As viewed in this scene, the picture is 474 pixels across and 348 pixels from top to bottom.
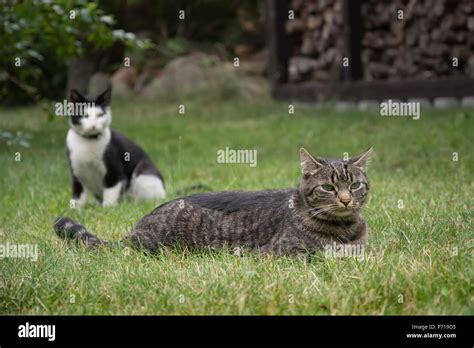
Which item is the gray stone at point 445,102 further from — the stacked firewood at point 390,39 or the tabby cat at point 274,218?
the tabby cat at point 274,218

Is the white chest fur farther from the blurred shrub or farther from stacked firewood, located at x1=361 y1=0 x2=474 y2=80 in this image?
stacked firewood, located at x1=361 y1=0 x2=474 y2=80

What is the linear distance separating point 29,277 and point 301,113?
29.2 feet

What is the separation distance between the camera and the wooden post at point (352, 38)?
12.7 meters

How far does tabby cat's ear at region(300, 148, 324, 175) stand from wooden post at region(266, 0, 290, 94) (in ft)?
32.9

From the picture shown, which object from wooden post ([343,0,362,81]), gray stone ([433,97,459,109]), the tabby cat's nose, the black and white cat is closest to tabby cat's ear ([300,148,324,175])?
the tabby cat's nose

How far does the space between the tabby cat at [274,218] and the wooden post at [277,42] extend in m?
9.86

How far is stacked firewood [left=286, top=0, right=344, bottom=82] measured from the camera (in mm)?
14359

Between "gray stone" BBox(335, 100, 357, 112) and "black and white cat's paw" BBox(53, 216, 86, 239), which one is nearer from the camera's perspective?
"black and white cat's paw" BBox(53, 216, 86, 239)

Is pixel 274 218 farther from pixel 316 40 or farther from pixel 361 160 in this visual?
pixel 316 40

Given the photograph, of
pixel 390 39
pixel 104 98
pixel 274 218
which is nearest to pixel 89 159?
pixel 104 98

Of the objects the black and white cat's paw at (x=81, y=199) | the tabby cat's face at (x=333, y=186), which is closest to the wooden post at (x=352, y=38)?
the black and white cat's paw at (x=81, y=199)

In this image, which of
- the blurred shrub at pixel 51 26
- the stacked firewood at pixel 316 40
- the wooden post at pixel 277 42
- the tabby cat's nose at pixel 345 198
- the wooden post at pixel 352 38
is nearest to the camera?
the tabby cat's nose at pixel 345 198

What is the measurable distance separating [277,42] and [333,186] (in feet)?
35.3
